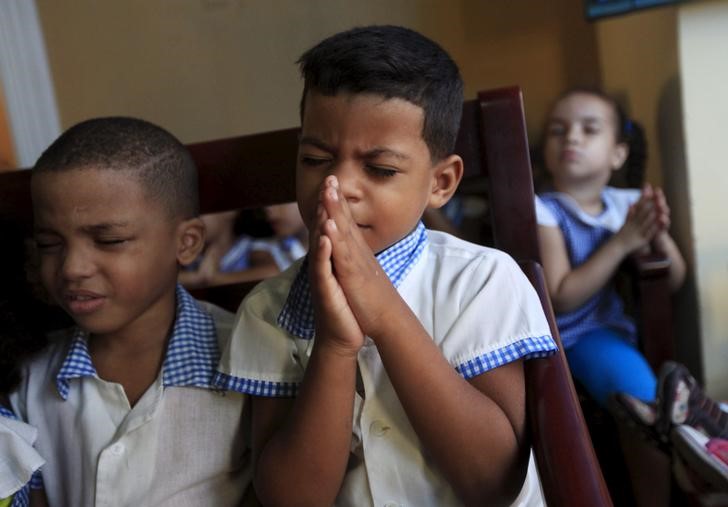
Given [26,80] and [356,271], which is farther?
[26,80]

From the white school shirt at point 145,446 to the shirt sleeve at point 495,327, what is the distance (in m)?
0.30

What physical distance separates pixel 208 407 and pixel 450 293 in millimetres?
330

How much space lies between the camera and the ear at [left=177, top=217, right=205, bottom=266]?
0.97m

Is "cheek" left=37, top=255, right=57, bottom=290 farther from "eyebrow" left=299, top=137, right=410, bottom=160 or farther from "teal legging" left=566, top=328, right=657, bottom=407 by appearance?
"teal legging" left=566, top=328, right=657, bottom=407

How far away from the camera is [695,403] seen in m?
1.29

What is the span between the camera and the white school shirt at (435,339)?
769 millimetres

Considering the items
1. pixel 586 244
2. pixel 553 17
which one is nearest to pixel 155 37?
pixel 553 17

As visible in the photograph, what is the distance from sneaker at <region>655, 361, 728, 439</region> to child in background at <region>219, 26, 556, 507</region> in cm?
54

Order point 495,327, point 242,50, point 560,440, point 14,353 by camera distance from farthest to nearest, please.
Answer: point 242,50
point 14,353
point 495,327
point 560,440

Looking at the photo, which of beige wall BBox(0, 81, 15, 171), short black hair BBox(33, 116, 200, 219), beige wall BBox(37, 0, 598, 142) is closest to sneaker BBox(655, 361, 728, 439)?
short black hair BBox(33, 116, 200, 219)

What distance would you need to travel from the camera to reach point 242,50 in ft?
7.13

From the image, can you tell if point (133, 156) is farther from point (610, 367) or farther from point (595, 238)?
point (595, 238)

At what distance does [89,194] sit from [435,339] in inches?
16.9

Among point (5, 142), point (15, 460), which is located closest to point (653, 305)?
point (15, 460)
